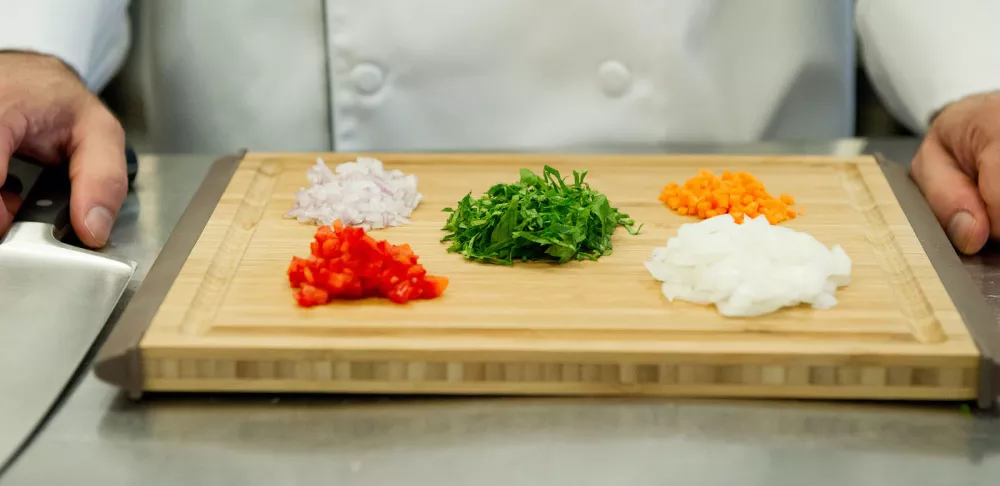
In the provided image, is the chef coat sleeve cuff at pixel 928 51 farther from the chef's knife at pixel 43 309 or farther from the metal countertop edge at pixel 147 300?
the chef's knife at pixel 43 309

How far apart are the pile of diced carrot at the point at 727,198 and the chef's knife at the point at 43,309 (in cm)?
61

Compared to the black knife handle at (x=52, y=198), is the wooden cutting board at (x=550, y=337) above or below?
below

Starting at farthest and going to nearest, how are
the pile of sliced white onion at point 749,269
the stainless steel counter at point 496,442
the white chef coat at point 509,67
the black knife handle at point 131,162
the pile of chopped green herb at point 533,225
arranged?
the white chef coat at point 509,67
the black knife handle at point 131,162
the pile of chopped green herb at point 533,225
the pile of sliced white onion at point 749,269
the stainless steel counter at point 496,442

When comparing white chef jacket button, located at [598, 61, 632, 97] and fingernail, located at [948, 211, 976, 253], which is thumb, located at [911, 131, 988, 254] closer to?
fingernail, located at [948, 211, 976, 253]

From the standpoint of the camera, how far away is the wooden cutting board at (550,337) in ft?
2.61

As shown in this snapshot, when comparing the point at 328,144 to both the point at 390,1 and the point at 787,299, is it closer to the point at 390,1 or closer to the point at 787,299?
the point at 390,1

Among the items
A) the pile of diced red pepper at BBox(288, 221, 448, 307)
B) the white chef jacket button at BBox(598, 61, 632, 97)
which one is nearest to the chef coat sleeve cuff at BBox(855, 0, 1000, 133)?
the white chef jacket button at BBox(598, 61, 632, 97)

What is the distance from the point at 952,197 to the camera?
1.11 metres

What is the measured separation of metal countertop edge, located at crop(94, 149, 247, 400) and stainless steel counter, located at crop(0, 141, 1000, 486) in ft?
0.12

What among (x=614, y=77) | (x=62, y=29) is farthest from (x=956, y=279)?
(x=62, y=29)

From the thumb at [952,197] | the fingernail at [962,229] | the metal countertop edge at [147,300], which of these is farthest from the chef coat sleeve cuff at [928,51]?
the metal countertop edge at [147,300]

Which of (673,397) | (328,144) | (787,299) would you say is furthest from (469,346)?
(328,144)

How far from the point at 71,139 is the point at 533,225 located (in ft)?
2.00

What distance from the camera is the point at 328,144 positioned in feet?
5.32
